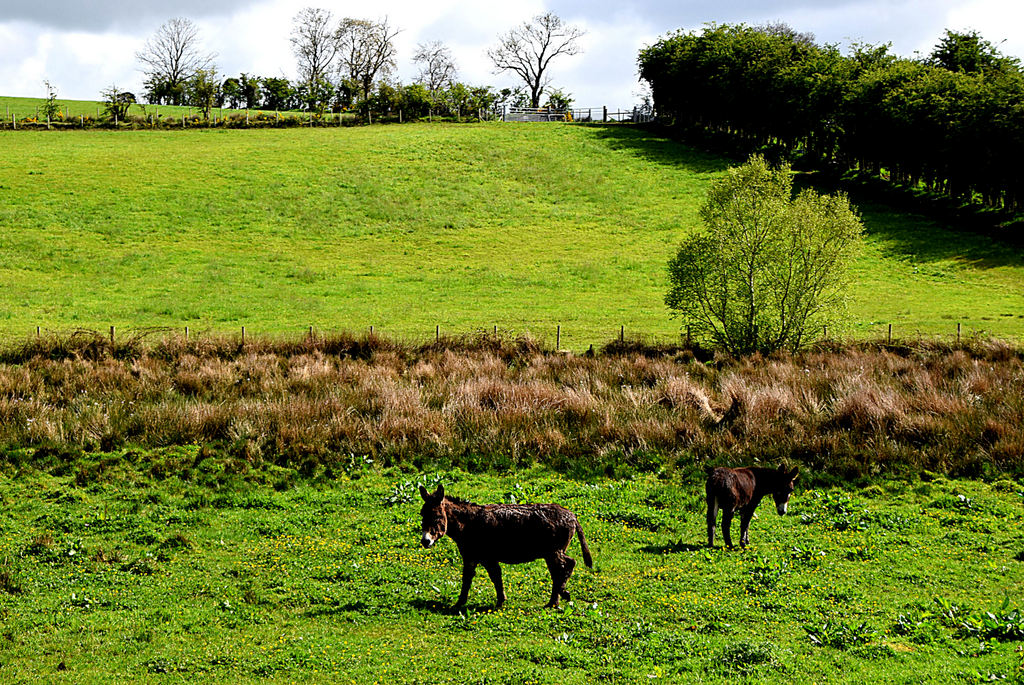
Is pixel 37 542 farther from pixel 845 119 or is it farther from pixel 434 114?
pixel 434 114

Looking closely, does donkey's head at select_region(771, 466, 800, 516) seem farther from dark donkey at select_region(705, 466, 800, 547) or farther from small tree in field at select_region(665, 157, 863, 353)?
small tree in field at select_region(665, 157, 863, 353)

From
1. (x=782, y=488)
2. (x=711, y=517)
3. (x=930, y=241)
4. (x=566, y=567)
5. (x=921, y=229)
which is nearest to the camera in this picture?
(x=566, y=567)

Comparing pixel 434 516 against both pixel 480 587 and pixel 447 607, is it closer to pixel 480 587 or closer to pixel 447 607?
pixel 447 607

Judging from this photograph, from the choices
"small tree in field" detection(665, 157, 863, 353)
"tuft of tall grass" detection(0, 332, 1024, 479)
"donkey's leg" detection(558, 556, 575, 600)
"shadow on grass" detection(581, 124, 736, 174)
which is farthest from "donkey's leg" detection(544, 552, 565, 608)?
"shadow on grass" detection(581, 124, 736, 174)

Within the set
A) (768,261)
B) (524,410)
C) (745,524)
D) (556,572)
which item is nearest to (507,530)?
(556,572)

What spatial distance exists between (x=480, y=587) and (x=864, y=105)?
69180mm

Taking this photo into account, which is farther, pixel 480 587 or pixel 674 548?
pixel 674 548

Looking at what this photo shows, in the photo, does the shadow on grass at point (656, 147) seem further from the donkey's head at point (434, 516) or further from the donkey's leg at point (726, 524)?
the donkey's head at point (434, 516)

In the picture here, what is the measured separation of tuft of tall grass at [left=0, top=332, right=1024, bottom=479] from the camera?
2055 cm

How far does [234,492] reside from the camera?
60.6ft

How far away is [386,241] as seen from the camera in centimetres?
6162

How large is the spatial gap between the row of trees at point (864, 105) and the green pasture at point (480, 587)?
169 feet

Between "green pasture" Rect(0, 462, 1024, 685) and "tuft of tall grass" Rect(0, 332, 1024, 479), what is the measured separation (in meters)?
1.43

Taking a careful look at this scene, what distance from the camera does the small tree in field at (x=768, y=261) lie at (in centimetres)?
3397
